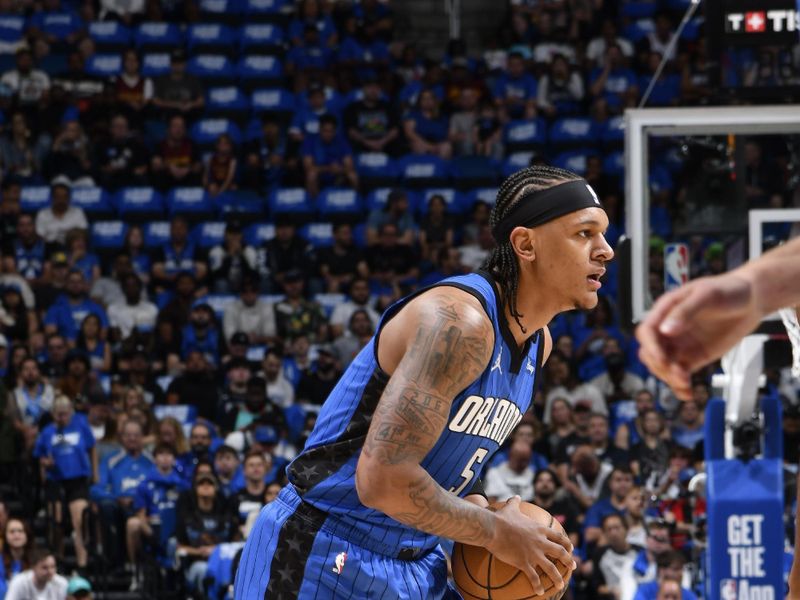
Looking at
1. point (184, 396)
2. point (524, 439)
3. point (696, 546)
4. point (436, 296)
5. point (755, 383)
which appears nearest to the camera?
point (436, 296)

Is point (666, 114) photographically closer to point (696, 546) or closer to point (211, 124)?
point (696, 546)

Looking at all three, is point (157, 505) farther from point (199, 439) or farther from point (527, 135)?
point (527, 135)

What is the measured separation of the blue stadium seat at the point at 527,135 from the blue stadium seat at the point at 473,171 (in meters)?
0.33

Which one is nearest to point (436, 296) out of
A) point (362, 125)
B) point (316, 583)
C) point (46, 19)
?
point (316, 583)

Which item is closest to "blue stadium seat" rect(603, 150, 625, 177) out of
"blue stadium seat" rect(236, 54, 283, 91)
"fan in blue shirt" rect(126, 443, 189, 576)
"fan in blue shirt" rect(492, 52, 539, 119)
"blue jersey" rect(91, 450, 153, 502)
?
"fan in blue shirt" rect(492, 52, 539, 119)

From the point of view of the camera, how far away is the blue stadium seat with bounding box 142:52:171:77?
651 inches

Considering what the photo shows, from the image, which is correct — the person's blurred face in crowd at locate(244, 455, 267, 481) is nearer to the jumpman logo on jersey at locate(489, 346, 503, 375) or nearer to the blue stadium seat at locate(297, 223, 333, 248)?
the blue stadium seat at locate(297, 223, 333, 248)

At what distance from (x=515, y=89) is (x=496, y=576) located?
517 inches

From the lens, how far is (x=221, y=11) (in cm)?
1736

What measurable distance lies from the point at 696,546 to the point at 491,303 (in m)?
6.38

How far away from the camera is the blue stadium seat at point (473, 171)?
15.7 meters

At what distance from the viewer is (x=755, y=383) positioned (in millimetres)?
7836

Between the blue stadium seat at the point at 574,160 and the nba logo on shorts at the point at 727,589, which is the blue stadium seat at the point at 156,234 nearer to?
the blue stadium seat at the point at 574,160

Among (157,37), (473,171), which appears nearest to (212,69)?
(157,37)
